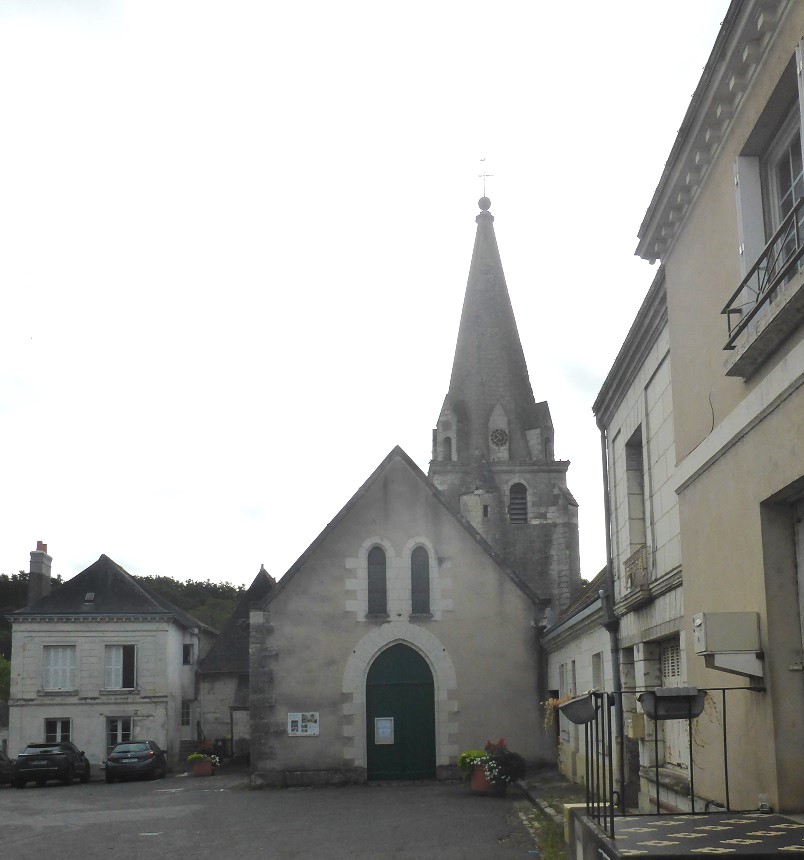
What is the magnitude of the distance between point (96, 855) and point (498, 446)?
3908 cm

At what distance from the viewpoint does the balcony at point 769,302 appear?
6.32 meters

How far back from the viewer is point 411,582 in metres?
24.4

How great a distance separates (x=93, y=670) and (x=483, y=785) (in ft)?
59.3

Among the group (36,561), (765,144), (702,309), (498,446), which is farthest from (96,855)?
(498,446)

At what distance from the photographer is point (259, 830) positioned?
15.4 metres

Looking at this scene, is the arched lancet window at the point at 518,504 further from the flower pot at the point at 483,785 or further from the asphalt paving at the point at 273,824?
the flower pot at the point at 483,785

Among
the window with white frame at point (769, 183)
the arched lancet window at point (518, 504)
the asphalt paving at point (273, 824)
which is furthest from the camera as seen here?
the arched lancet window at point (518, 504)

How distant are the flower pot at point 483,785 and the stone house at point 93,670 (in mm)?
16543

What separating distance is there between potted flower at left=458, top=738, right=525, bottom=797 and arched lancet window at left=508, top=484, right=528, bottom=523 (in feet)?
99.4

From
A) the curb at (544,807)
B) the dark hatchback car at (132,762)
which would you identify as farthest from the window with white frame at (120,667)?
the curb at (544,807)

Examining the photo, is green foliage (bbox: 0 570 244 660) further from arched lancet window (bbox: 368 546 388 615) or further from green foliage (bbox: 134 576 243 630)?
arched lancet window (bbox: 368 546 388 615)

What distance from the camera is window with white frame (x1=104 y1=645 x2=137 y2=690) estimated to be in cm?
3441

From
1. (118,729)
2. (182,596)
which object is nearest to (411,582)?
(118,729)

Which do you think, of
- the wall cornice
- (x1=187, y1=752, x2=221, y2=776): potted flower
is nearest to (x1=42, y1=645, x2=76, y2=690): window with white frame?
(x1=187, y1=752, x2=221, y2=776): potted flower
